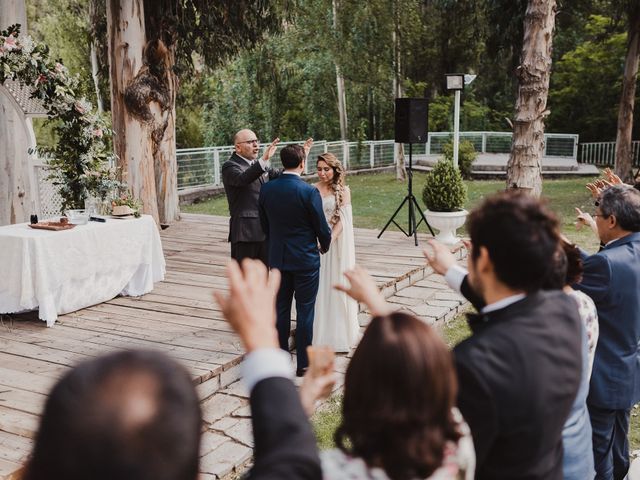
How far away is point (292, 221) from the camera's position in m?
4.82

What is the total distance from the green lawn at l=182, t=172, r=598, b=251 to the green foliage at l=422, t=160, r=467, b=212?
2.23 metres

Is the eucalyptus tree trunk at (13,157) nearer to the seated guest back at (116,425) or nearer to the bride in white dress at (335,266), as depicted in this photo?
the bride in white dress at (335,266)

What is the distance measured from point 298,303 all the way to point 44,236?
8.09 ft

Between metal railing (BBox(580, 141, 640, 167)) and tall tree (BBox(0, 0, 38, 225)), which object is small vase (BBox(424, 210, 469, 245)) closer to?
tall tree (BBox(0, 0, 38, 225))

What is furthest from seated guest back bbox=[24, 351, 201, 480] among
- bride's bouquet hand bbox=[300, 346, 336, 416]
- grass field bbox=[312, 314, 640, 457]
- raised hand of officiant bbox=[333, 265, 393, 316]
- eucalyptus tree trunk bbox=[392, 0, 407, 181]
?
eucalyptus tree trunk bbox=[392, 0, 407, 181]

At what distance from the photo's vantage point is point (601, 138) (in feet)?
88.2

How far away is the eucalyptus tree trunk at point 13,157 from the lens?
897cm

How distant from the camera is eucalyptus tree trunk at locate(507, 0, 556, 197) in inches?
275

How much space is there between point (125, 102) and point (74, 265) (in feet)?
15.5

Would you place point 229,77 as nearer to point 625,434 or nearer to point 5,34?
point 5,34

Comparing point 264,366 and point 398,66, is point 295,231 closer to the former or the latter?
point 264,366

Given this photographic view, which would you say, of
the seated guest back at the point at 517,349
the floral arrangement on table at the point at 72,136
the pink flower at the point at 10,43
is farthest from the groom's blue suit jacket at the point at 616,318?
the pink flower at the point at 10,43

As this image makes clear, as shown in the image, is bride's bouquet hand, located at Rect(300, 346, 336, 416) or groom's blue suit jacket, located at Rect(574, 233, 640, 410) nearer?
bride's bouquet hand, located at Rect(300, 346, 336, 416)

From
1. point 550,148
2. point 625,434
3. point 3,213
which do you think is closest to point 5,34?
point 3,213
